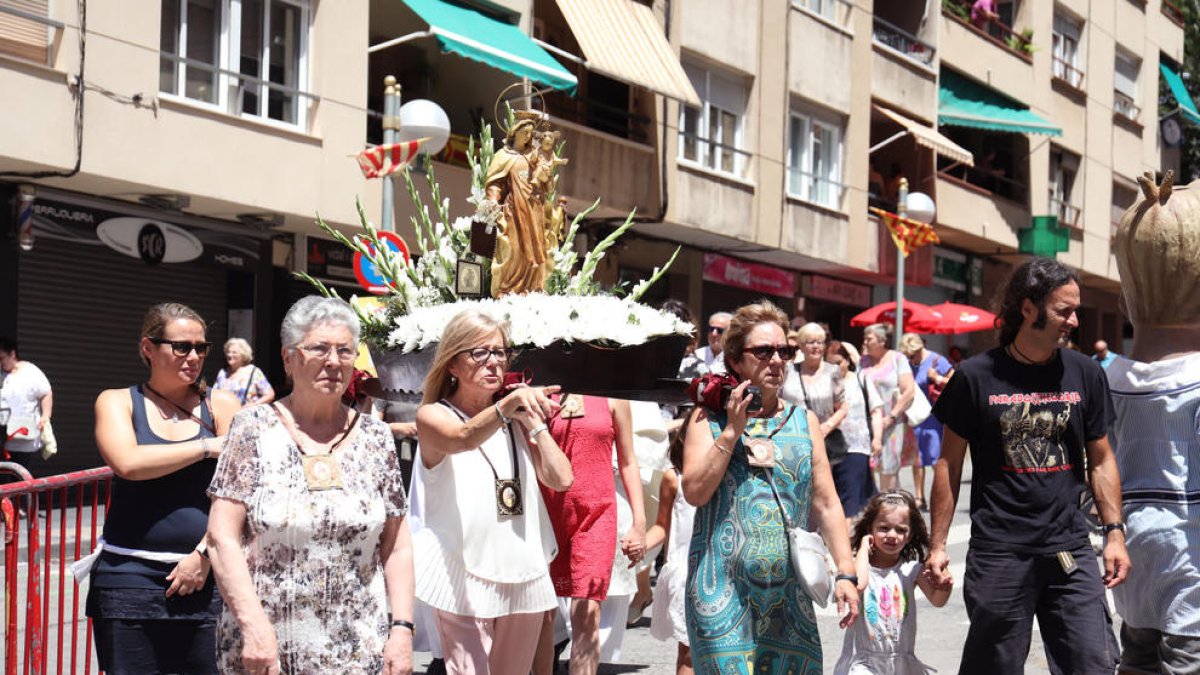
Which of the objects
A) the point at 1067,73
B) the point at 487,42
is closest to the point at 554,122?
the point at 487,42

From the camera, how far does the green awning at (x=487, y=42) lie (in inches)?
755

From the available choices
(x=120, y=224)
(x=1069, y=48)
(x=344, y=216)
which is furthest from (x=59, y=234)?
(x=1069, y=48)

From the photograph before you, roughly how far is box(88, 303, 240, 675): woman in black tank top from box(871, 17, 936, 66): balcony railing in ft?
90.3

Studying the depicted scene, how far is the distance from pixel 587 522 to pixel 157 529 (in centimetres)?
232

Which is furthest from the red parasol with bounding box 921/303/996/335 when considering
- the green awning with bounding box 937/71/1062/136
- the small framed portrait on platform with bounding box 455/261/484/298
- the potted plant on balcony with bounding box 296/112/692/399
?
the small framed portrait on platform with bounding box 455/261/484/298

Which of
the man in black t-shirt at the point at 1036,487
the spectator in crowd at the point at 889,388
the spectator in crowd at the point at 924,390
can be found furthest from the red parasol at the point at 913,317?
the man in black t-shirt at the point at 1036,487

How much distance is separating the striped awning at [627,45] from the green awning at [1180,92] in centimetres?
2309

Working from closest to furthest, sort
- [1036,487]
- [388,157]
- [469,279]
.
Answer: [1036,487] < [469,279] < [388,157]

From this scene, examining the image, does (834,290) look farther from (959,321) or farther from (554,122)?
(554,122)

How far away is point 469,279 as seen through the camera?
27.0 ft

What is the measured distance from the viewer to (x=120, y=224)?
18297 mm

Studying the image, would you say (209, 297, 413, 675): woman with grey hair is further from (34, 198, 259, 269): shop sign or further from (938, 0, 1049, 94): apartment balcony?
(938, 0, 1049, 94): apartment balcony

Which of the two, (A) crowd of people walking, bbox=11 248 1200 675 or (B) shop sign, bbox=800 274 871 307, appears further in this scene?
(B) shop sign, bbox=800 274 871 307

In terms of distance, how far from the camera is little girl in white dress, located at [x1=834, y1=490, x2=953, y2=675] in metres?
6.81
